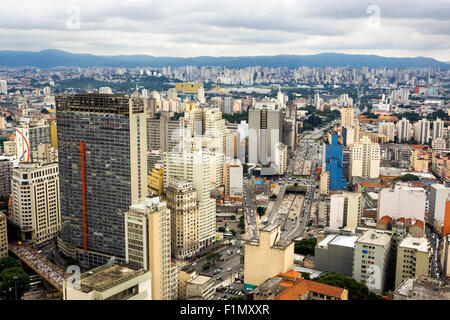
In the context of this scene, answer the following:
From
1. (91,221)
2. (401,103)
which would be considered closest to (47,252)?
(91,221)

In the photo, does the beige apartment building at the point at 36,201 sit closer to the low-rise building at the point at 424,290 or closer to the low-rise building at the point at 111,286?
the low-rise building at the point at 111,286

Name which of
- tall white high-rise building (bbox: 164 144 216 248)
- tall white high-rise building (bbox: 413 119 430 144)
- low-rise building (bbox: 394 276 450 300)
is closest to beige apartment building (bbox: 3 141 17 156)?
tall white high-rise building (bbox: 164 144 216 248)

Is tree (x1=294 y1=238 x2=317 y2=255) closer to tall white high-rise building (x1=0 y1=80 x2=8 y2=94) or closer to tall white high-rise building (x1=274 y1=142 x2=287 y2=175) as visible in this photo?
tall white high-rise building (x1=274 y1=142 x2=287 y2=175)

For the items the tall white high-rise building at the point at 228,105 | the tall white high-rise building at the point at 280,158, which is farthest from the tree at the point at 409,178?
the tall white high-rise building at the point at 228,105

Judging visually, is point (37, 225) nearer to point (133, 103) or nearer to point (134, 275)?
point (133, 103)

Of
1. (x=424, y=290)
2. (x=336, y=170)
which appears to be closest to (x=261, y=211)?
(x=336, y=170)

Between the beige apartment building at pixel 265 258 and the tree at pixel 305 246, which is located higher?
the beige apartment building at pixel 265 258
